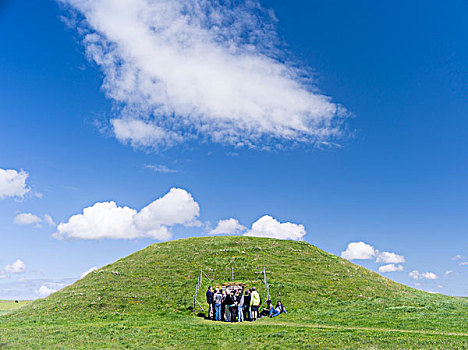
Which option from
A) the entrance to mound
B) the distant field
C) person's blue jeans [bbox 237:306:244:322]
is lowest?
the distant field

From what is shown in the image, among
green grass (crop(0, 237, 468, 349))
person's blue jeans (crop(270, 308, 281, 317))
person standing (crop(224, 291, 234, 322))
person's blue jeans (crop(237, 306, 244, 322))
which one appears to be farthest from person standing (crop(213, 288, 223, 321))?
person's blue jeans (crop(270, 308, 281, 317))

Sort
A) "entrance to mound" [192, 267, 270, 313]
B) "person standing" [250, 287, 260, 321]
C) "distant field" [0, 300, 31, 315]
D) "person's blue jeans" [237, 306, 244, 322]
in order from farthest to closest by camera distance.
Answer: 1. "distant field" [0, 300, 31, 315]
2. "entrance to mound" [192, 267, 270, 313]
3. "person standing" [250, 287, 260, 321]
4. "person's blue jeans" [237, 306, 244, 322]

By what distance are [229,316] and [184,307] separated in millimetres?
6321

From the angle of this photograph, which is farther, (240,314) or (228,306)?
(228,306)

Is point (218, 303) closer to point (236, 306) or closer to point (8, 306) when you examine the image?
point (236, 306)

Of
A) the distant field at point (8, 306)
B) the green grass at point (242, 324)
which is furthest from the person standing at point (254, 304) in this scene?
the distant field at point (8, 306)

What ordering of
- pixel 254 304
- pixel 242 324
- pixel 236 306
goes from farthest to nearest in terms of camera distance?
pixel 236 306 < pixel 254 304 < pixel 242 324

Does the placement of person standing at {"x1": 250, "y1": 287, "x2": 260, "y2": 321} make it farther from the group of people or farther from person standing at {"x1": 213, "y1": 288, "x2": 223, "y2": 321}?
person standing at {"x1": 213, "y1": 288, "x2": 223, "y2": 321}

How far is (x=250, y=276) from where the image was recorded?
38.4 meters

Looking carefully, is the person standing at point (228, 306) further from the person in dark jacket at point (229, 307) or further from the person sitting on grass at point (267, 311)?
the person sitting on grass at point (267, 311)

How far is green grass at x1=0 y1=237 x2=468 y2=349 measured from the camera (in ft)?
63.1

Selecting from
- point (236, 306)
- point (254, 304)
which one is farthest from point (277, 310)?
point (236, 306)

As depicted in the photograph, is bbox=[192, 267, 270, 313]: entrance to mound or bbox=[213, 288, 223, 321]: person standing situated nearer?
bbox=[213, 288, 223, 321]: person standing

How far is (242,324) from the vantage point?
2469 cm
